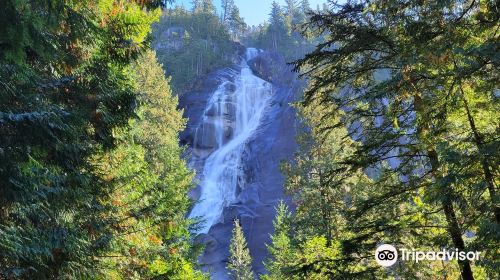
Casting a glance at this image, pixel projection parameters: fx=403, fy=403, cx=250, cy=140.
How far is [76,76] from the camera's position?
24.5 feet

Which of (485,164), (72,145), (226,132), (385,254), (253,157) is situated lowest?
(385,254)

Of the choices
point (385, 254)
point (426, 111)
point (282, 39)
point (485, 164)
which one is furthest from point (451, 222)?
point (282, 39)

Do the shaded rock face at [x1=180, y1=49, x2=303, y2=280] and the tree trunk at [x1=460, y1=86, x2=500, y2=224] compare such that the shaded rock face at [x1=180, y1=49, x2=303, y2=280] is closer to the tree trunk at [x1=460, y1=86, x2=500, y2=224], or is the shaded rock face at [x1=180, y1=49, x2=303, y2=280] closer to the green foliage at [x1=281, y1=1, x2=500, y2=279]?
the green foliage at [x1=281, y1=1, x2=500, y2=279]

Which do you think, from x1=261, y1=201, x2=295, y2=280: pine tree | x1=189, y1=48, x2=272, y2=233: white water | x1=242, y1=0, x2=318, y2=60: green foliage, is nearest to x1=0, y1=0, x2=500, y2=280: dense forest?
x1=261, y1=201, x2=295, y2=280: pine tree

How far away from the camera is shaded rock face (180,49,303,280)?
35.5 metres

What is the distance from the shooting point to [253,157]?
150 feet

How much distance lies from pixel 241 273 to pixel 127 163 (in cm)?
2256

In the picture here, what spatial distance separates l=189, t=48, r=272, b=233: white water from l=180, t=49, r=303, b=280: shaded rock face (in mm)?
582

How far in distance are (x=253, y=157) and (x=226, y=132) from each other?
6.65 m

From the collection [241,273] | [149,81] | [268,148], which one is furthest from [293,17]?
[241,273]

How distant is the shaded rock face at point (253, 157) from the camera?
3553 cm

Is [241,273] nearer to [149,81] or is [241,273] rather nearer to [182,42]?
[149,81]

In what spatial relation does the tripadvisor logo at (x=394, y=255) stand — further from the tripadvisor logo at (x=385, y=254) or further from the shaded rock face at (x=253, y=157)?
the shaded rock face at (x=253, y=157)

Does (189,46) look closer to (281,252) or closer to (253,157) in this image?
(253,157)
